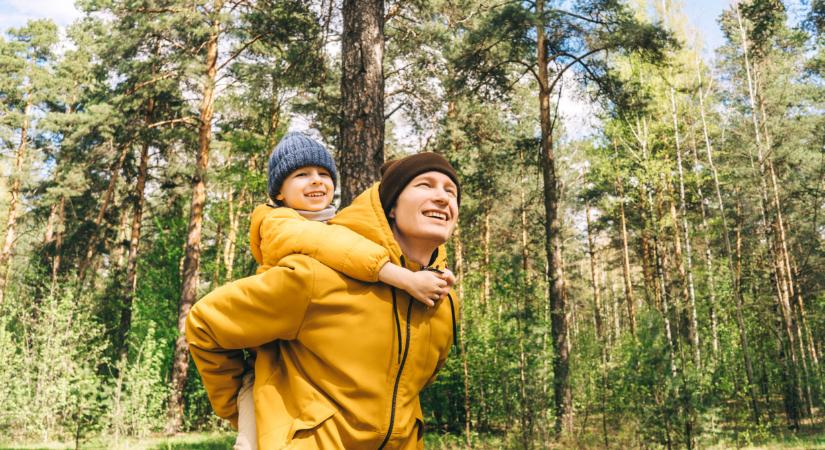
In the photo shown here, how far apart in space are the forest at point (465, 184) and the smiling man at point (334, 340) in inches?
83.7

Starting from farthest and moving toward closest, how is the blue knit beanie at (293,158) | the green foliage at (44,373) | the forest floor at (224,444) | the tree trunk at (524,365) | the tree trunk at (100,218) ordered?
the tree trunk at (100,218) < the green foliage at (44,373) < the forest floor at (224,444) < the tree trunk at (524,365) < the blue knit beanie at (293,158)

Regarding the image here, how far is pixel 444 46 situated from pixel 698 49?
12.7 m

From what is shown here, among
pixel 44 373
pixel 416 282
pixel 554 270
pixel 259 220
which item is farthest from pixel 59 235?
pixel 416 282

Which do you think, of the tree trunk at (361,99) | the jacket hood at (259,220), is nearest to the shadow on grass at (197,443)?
the tree trunk at (361,99)

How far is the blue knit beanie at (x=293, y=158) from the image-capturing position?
1913mm

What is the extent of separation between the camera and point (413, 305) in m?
1.66

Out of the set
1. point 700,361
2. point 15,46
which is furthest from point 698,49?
point 15,46

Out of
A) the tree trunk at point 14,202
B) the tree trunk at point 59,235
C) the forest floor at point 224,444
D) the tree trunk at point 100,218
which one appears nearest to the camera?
the forest floor at point 224,444

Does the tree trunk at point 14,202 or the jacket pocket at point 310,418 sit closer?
the jacket pocket at point 310,418

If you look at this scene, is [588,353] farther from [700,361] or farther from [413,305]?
[413,305]

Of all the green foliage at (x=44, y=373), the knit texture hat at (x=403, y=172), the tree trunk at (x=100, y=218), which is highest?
the tree trunk at (x=100, y=218)

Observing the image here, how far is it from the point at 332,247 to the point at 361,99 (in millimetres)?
2569

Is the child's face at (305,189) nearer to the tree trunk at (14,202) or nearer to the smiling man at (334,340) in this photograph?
the smiling man at (334,340)

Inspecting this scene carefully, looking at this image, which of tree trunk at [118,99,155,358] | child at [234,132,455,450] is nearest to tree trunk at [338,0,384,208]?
child at [234,132,455,450]
